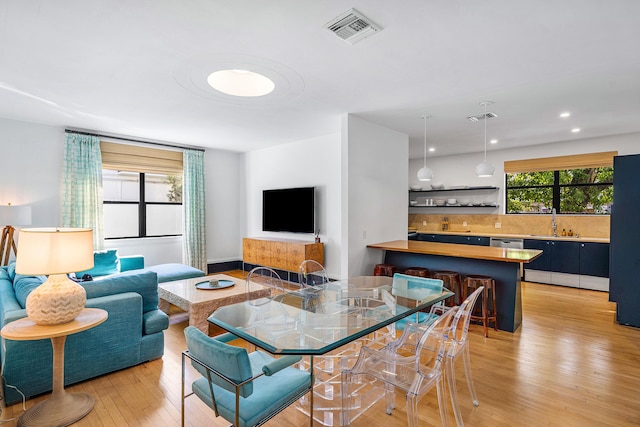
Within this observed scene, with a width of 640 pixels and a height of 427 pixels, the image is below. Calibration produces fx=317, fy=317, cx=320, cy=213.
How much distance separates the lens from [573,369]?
9.16 feet

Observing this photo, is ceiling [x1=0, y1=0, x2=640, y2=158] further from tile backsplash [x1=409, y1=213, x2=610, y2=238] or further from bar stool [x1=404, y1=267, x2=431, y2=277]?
bar stool [x1=404, y1=267, x2=431, y2=277]

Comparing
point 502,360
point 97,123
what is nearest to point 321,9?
point 502,360

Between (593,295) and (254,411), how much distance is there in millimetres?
5902

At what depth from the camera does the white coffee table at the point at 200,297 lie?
3305 mm

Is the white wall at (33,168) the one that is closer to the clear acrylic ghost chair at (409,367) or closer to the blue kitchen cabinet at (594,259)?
the clear acrylic ghost chair at (409,367)

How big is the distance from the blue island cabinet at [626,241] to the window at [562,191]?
2397 mm

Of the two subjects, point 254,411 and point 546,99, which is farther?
point 546,99

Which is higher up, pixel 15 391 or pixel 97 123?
pixel 97 123

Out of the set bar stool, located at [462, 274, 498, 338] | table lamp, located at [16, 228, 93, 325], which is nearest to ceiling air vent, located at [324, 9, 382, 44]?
table lamp, located at [16, 228, 93, 325]

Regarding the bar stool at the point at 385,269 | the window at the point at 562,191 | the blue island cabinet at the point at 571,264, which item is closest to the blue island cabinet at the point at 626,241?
the blue island cabinet at the point at 571,264

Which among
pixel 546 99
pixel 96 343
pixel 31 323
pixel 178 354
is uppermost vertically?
pixel 546 99

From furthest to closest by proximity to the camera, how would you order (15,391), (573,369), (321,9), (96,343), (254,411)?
1. (573,369)
2. (96,343)
3. (15,391)
4. (321,9)
5. (254,411)

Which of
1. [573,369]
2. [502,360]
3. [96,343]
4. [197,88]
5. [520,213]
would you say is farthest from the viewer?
[520,213]

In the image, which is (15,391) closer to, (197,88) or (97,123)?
(197,88)
